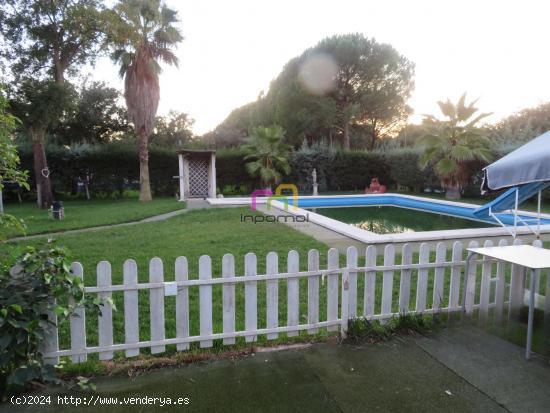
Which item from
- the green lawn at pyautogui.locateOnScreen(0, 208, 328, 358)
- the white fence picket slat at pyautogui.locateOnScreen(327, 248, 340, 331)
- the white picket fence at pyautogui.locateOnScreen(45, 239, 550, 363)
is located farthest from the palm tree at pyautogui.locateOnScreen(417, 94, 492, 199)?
the white fence picket slat at pyautogui.locateOnScreen(327, 248, 340, 331)

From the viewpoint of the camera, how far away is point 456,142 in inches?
579

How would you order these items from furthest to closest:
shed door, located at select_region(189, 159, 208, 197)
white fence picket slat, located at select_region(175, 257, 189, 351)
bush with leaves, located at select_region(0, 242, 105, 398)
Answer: shed door, located at select_region(189, 159, 208, 197) < white fence picket slat, located at select_region(175, 257, 189, 351) < bush with leaves, located at select_region(0, 242, 105, 398)

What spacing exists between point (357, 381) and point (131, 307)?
1.63 m

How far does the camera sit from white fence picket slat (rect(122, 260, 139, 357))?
2.45 meters

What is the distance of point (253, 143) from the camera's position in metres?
18.0

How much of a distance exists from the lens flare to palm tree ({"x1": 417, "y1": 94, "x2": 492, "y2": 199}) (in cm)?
1266

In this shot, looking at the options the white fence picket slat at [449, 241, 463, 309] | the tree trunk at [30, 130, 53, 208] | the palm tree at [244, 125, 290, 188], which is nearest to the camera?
the white fence picket slat at [449, 241, 463, 309]

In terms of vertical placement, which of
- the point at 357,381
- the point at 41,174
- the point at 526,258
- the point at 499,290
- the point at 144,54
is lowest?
the point at 357,381

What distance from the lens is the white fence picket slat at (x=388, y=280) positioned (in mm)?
2957

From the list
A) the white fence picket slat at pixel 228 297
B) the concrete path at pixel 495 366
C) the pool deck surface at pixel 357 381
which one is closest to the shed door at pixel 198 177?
the white fence picket slat at pixel 228 297

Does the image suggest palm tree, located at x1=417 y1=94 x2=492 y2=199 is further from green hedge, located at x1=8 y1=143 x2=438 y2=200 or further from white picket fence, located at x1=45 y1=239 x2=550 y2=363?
white picket fence, located at x1=45 y1=239 x2=550 y2=363

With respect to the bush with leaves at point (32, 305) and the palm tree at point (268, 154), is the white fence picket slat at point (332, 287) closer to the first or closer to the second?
the bush with leaves at point (32, 305)

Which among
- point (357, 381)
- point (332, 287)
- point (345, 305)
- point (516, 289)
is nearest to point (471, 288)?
point (516, 289)

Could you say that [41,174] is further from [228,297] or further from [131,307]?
[228,297]
